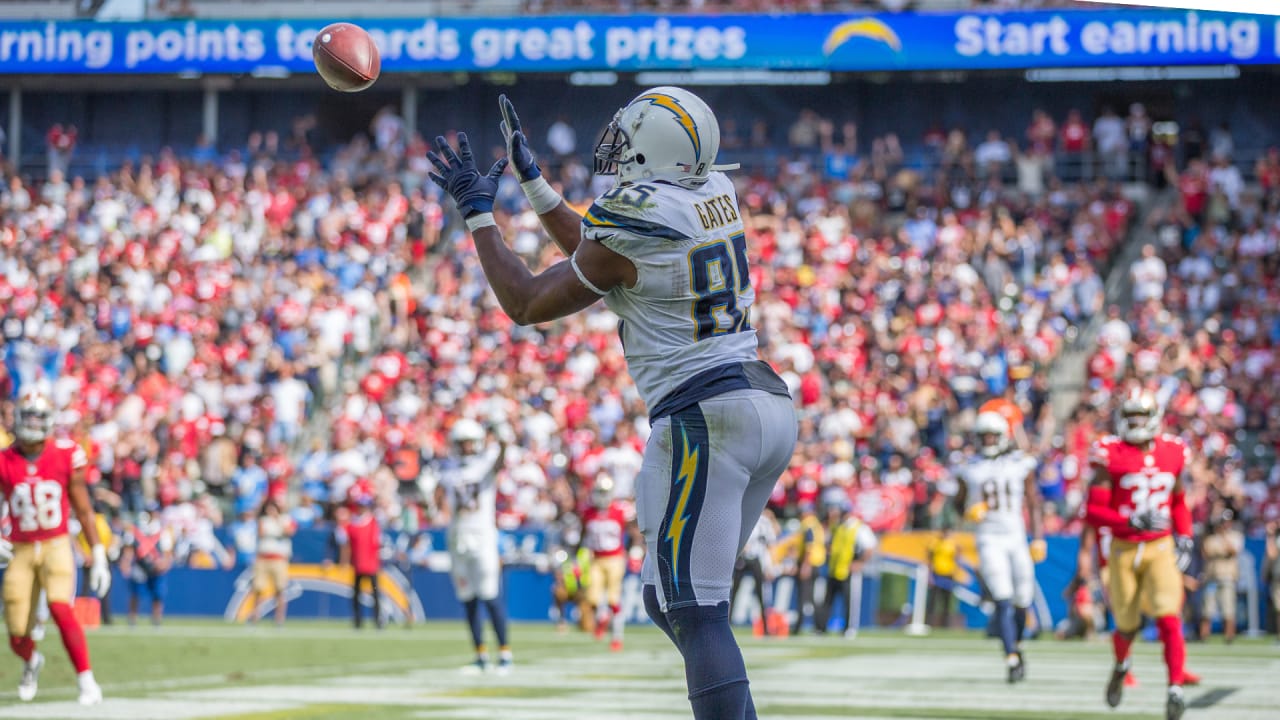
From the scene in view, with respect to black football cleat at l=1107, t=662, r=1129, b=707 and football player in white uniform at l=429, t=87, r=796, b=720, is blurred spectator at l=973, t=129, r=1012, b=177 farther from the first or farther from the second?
football player in white uniform at l=429, t=87, r=796, b=720

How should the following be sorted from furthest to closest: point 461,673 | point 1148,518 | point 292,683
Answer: point 461,673 < point 292,683 < point 1148,518

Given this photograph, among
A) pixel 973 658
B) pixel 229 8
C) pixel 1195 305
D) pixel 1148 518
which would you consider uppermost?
pixel 229 8

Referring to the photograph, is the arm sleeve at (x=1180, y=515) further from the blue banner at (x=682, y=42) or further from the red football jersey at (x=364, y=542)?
the blue banner at (x=682, y=42)

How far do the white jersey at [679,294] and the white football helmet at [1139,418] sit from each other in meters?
5.95

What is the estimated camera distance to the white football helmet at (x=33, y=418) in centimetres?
1066

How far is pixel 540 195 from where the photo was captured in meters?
5.30

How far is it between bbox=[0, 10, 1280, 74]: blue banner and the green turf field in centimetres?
1213

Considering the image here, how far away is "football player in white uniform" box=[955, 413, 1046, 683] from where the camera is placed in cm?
1316

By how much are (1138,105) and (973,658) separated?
1603 centimetres

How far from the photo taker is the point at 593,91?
101ft

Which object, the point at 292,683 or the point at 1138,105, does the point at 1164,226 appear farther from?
the point at 292,683

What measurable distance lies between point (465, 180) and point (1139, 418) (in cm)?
650

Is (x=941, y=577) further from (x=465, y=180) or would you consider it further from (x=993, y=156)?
(x=465, y=180)

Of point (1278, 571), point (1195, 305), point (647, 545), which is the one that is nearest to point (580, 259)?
point (647, 545)
